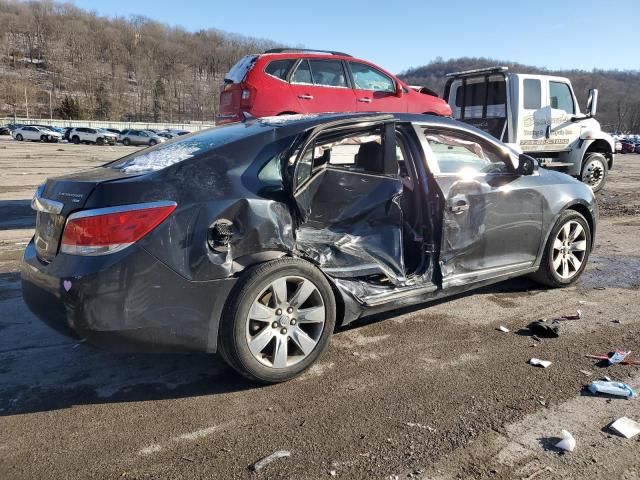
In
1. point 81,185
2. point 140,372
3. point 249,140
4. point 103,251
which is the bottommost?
point 140,372

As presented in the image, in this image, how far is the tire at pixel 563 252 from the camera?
504 centimetres

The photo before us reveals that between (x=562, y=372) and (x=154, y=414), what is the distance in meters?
2.51

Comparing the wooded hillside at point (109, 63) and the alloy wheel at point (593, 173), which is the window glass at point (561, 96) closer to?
the alloy wheel at point (593, 173)

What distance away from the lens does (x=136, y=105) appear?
436ft

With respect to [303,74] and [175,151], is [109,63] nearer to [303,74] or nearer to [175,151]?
[303,74]

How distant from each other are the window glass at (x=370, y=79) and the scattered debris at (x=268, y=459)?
7.16m

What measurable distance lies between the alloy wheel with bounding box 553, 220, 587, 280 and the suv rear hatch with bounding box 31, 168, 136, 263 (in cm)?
390

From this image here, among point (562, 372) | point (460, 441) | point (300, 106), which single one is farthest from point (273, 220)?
point (300, 106)

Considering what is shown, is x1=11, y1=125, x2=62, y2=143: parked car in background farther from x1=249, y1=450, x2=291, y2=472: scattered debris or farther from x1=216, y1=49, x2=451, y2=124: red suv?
x1=249, y1=450, x2=291, y2=472: scattered debris

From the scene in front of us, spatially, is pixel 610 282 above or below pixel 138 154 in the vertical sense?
below

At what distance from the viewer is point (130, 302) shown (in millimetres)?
2984

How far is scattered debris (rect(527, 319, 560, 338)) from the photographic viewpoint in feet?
13.5

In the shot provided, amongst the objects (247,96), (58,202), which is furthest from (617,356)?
(247,96)

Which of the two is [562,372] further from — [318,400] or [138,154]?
[138,154]
